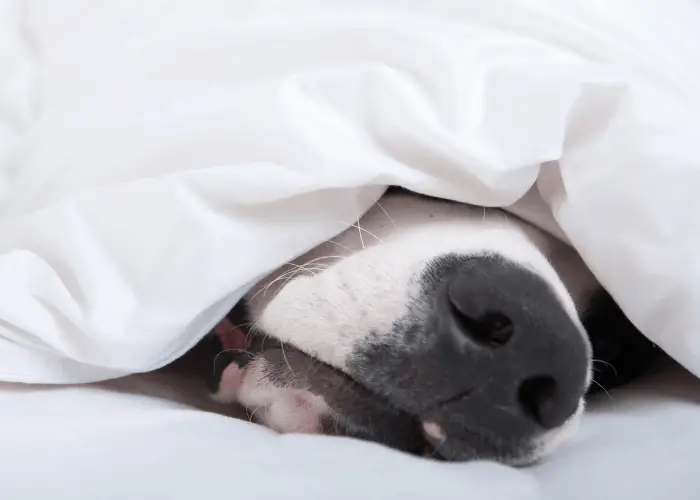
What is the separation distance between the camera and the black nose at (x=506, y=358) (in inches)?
→ 23.3

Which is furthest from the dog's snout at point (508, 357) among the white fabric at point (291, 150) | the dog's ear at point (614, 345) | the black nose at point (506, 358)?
the dog's ear at point (614, 345)

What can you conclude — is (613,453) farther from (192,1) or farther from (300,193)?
(192,1)

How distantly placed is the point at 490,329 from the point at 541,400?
0.07 metres

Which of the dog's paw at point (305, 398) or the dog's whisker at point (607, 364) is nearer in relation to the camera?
the dog's paw at point (305, 398)

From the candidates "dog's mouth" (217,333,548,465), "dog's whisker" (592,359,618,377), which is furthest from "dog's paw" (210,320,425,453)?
"dog's whisker" (592,359,618,377)

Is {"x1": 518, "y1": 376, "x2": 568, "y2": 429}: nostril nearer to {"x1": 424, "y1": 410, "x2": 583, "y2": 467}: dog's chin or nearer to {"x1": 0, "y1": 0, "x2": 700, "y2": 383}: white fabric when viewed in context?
{"x1": 424, "y1": 410, "x2": 583, "y2": 467}: dog's chin

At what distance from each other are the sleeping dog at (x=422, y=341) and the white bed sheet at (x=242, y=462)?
0.16 ft

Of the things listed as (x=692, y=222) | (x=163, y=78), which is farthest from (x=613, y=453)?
(x=163, y=78)

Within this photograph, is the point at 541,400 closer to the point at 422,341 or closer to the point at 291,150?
the point at 422,341

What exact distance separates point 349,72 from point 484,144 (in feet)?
0.46

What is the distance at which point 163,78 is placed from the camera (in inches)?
27.1

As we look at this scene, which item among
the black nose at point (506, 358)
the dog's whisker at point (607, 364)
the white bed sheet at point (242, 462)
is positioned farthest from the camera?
the dog's whisker at point (607, 364)

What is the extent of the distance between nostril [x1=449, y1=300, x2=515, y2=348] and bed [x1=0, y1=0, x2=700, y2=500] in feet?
0.32

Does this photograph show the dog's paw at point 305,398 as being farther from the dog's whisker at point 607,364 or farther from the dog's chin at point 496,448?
the dog's whisker at point 607,364
